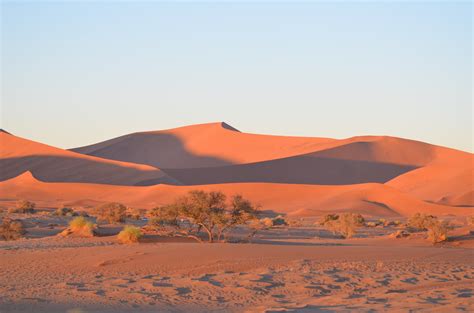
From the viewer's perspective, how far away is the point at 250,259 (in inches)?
680

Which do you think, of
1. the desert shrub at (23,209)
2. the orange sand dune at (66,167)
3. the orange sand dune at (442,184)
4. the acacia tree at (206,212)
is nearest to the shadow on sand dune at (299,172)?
the orange sand dune at (66,167)

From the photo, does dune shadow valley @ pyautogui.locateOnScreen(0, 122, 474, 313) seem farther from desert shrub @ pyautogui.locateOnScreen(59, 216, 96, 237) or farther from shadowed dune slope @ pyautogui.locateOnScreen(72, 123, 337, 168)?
shadowed dune slope @ pyautogui.locateOnScreen(72, 123, 337, 168)

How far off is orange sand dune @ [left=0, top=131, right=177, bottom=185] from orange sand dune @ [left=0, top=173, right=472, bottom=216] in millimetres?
11127

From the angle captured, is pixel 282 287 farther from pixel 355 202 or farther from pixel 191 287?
pixel 355 202

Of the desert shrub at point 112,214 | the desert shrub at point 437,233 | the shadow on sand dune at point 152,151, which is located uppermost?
the shadow on sand dune at point 152,151

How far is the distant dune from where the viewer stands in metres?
67.8

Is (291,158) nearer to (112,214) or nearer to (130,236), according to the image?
(112,214)

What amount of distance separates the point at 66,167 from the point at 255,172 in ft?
92.3

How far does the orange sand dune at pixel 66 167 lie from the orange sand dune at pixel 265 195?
11127 mm

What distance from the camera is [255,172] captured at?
4242 inches

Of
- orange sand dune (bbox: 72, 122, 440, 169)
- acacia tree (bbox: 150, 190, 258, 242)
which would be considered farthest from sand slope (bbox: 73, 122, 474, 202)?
acacia tree (bbox: 150, 190, 258, 242)

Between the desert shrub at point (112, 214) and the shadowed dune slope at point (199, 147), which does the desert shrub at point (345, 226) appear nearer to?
the desert shrub at point (112, 214)

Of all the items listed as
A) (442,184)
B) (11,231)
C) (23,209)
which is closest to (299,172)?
(442,184)

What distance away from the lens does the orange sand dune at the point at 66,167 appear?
293ft
